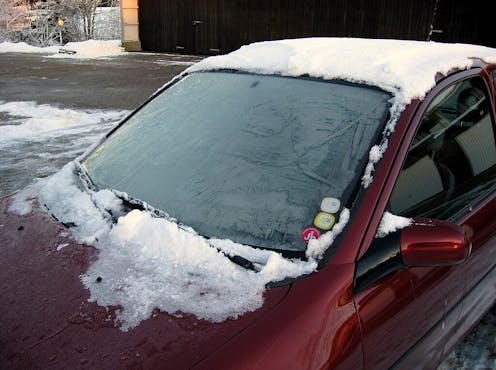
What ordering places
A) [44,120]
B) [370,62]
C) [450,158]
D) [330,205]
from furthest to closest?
[44,120], [450,158], [370,62], [330,205]

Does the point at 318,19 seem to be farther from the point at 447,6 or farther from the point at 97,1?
the point at 97,1

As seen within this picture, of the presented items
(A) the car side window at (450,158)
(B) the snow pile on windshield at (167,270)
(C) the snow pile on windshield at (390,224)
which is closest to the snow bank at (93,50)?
(A) the car side window at (450,158)

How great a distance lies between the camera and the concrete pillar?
68.0 feet

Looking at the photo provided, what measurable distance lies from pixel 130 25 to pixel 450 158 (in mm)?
20793

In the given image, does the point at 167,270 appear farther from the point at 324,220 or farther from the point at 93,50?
the point at 93,50

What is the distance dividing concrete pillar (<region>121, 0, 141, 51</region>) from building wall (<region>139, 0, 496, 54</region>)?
0.28m

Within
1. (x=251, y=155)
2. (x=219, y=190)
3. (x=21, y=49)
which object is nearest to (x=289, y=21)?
(x=21, y=49)

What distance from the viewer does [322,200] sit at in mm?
1713

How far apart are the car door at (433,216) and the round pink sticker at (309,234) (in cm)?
17

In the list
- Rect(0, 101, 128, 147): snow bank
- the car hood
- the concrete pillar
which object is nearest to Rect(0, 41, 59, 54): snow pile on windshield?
the concrete pillar

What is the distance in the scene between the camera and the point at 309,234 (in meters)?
1.63

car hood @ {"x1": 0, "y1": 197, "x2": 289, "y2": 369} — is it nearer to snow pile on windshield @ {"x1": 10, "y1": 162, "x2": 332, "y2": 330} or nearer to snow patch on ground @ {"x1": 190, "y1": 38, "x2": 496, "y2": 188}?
snow pile on windshield @ {"x1": 10, "y1": 162, "x2": 332, "y2": 330}

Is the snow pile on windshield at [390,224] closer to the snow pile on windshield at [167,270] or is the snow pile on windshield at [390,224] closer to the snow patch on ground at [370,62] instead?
the snow patch on ground at [370,62]

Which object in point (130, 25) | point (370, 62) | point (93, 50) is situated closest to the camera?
point (370, 62)
